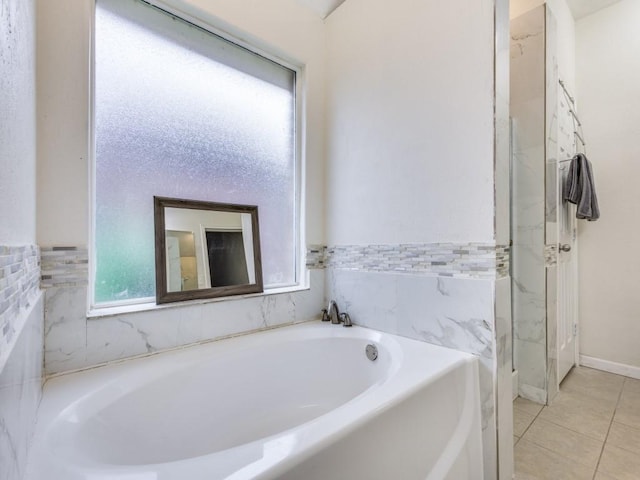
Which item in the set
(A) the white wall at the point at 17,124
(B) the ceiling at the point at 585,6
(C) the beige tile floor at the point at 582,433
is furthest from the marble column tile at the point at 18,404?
(B) the ceiling at the point at 585,6

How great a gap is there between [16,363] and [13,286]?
0.54 ft

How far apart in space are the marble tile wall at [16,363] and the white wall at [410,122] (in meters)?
1.44

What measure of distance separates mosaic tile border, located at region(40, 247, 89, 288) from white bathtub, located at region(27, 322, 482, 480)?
36cm

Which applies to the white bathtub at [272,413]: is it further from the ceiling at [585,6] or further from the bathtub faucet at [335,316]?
the ceiling at [585,6]

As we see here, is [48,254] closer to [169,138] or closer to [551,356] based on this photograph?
[169,138]

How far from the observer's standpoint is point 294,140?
2.01 metres

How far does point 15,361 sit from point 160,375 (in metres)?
0.65

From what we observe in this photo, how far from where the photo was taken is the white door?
2.12m

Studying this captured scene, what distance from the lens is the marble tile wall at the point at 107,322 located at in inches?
43.4

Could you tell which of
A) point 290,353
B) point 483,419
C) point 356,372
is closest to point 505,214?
point 483,419

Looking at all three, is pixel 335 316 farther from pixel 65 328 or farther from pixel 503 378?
pixel 65 328

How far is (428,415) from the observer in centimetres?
97

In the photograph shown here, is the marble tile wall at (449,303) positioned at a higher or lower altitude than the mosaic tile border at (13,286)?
lower

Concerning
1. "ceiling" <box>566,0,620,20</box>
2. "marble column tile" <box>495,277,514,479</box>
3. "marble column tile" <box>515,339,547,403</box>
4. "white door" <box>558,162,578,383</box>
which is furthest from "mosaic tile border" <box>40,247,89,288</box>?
"ceiling" <box>566,0,620,20</box>
